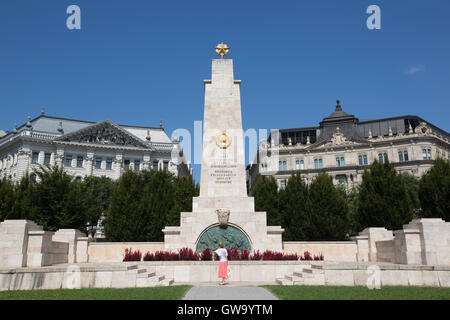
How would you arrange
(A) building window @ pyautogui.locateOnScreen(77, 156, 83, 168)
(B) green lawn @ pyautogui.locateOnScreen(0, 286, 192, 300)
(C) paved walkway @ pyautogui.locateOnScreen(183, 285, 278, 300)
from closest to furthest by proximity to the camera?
(B) green lawn @ pyautogui.locateOnScreen(0, 286, 192, 300), (C) paved walkway @ pyautogui.locateOnScreen(183, 285, 278, 300), (A) building window @ pyautogui.locateOnScreen(77, 156, 83, 168)

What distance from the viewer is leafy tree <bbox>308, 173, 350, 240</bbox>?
3178cm

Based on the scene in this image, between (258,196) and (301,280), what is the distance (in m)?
23.4

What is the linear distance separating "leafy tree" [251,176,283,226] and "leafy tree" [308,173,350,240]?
3.74m

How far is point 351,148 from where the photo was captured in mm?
79812

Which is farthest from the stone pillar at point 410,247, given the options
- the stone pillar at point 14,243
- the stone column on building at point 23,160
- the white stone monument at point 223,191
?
the stone column on building at point 23,160

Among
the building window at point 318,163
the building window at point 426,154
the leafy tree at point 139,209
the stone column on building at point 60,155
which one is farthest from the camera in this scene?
the building window at point 318,163

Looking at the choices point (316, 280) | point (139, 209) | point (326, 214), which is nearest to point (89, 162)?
point (139, 209)

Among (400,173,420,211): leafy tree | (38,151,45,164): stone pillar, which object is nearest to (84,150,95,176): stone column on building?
(38,151,45,164): stone pillar

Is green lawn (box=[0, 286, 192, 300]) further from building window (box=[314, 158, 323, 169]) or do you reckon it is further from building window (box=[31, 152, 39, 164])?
building window (box=[314, 158, 323, 169])

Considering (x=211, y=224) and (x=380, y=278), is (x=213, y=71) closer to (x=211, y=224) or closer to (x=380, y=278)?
(x=211, y=224)

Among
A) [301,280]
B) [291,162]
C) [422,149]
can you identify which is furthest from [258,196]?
[422,149]

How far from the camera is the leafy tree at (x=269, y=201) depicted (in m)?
35.3

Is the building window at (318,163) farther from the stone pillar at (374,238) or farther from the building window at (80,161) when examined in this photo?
the stone pillar at (374,238)

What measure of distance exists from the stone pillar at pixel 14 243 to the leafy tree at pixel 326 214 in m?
23.0
